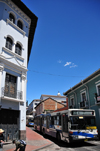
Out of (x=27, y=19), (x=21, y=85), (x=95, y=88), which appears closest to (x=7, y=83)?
(x=21, y=85)

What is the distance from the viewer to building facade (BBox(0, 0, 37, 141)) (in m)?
10.3

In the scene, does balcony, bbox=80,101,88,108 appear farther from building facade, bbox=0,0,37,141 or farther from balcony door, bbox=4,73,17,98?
balcony door, bbox=4,73,17,98

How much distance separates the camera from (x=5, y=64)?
1098 centimetres

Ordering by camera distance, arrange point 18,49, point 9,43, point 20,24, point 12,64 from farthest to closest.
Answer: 1. point 20,24
2. point 18,49
3. point 9,43
4. point 12,64

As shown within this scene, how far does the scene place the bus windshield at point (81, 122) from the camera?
9.52 m

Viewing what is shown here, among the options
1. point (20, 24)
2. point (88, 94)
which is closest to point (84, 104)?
point (88, 94)

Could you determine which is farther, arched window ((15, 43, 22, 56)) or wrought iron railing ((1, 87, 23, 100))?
arched window ((15, 43, 22, 56))

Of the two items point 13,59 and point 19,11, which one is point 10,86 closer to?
point 13,59

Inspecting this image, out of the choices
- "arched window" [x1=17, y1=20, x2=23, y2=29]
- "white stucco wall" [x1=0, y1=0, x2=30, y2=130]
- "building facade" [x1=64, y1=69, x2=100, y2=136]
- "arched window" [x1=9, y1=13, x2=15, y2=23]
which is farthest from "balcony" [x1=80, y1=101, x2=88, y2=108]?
"arched window" [x1=9, y1=13, x2=15, y2=23]

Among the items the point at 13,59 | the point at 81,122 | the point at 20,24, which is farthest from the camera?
the point at 20,24

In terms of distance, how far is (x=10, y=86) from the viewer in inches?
438

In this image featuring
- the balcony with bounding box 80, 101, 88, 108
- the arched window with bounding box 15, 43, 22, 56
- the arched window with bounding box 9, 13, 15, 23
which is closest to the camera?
the arched window with bounding box 15, 43, 22, 56

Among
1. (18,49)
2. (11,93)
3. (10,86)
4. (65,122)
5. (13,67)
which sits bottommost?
(65,122)

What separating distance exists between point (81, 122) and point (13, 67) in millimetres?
7399
